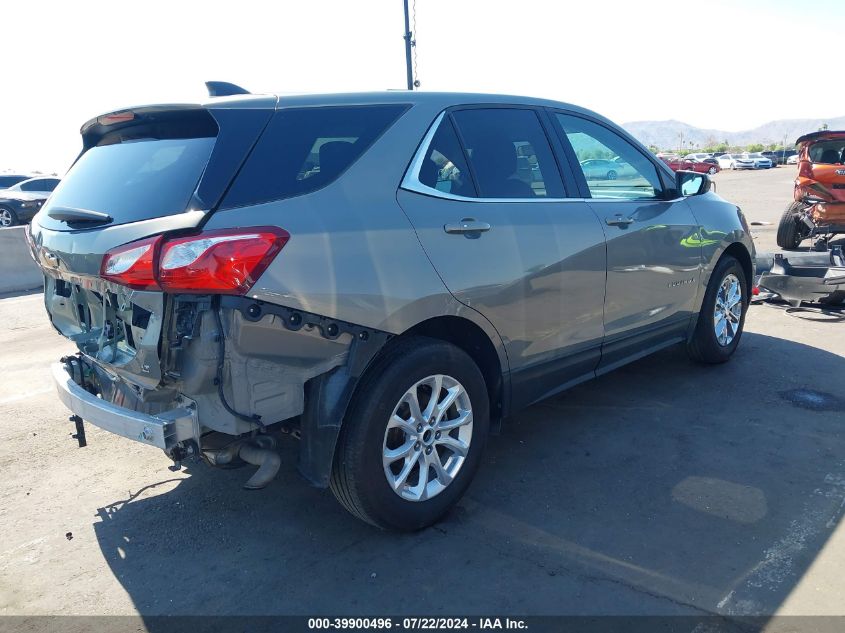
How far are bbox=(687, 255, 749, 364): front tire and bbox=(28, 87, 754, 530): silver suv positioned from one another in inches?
62.9

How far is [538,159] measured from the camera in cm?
373

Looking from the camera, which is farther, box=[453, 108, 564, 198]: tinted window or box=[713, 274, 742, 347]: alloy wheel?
box=[713, 274, 742, 347]: alloy wheel

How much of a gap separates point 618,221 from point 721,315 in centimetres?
182

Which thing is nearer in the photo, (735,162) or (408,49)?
(408,49)

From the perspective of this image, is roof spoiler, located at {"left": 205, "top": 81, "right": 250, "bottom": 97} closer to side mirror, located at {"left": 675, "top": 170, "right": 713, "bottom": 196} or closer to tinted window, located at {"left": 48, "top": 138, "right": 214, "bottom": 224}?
tinted window, located at {"left": 48, "top": 138, "right": 214, "bottom": 224}

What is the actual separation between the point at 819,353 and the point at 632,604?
13.1 ft

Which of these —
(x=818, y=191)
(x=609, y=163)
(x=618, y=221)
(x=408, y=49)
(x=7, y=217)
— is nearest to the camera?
(x=618, y=221)

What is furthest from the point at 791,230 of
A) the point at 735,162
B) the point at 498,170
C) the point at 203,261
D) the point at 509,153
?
the point at 735,162

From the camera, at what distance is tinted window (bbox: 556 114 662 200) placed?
4.00 meters

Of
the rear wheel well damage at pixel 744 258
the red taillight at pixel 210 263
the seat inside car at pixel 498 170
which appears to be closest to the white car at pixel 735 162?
the rear wheel well damage at pixel 744 258

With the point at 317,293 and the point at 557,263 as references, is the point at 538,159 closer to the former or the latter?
the point at 557,263

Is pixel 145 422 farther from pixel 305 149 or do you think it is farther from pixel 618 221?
pixel 618 221

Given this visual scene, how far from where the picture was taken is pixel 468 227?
10.3 feet

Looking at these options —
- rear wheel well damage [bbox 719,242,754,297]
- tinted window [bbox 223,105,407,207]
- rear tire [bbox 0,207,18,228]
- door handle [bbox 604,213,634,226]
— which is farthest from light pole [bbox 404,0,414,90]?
rear tire [bbox 0,207,18,228]
